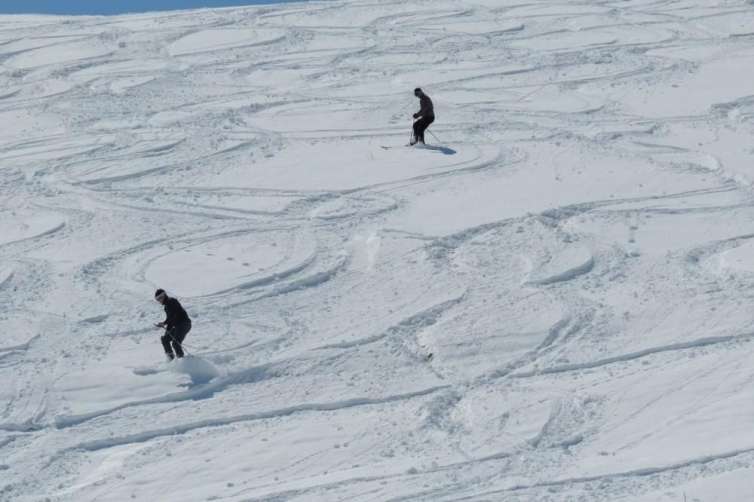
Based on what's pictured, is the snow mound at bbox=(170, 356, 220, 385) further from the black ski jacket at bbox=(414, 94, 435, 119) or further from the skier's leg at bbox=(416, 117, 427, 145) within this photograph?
the skier's leg at bbox=(416, 117, 427, 145)

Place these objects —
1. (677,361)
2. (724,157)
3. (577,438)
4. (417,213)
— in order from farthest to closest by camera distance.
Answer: (724,157) → (417,213) → (677,361) → (577,438)

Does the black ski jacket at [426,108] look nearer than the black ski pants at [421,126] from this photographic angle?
Yes

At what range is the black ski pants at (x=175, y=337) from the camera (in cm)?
1203

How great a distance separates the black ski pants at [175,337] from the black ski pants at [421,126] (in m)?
8.34

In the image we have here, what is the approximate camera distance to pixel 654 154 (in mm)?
19500

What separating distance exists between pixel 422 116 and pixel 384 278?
548 cm

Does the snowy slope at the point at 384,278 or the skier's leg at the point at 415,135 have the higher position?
the skier's leg at the point at 415,135

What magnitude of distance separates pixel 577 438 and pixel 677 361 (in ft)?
6.50

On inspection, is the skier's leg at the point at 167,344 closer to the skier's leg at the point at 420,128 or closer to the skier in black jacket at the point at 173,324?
the skier in black jacket at the point at 173,324

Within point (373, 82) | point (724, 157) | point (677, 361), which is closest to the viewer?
point (677, 361)

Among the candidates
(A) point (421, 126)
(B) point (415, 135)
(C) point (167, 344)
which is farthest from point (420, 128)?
(C) point (167, 344)

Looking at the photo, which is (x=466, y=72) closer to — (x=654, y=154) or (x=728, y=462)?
(x=654, y=154)

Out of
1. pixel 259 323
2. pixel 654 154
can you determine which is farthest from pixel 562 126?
pixel 259 323

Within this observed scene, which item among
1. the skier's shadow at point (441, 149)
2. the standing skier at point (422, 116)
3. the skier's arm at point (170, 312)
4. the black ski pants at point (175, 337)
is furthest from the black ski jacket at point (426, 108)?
the skier's arm at point (170, 312)
